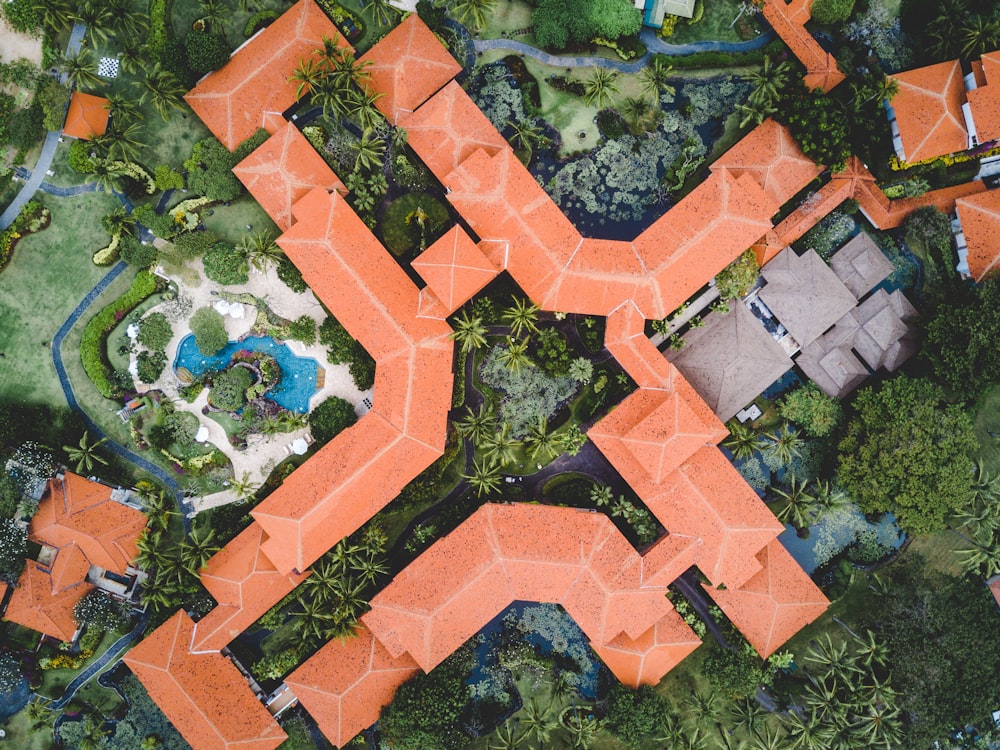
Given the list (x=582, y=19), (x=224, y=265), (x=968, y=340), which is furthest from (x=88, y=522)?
(x=968, y=340)

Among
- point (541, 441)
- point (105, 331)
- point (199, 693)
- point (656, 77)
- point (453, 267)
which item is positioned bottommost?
point (541, 441)

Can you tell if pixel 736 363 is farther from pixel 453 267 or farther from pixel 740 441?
pixel 453 267

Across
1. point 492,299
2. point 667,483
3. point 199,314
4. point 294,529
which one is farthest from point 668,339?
point 199,314

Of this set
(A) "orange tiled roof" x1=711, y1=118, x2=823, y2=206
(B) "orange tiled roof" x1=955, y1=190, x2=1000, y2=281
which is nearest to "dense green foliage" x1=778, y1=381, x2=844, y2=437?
(B) "orange tiled roof" x1=955, y1=190, x2=1000, y2=281

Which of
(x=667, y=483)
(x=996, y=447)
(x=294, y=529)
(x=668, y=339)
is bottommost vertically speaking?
(x=996, y=447)

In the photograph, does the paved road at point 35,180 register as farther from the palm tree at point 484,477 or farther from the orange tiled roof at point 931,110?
the orange tiled roof at point 931,110

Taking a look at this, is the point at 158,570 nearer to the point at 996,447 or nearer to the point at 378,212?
the point at 378,212
